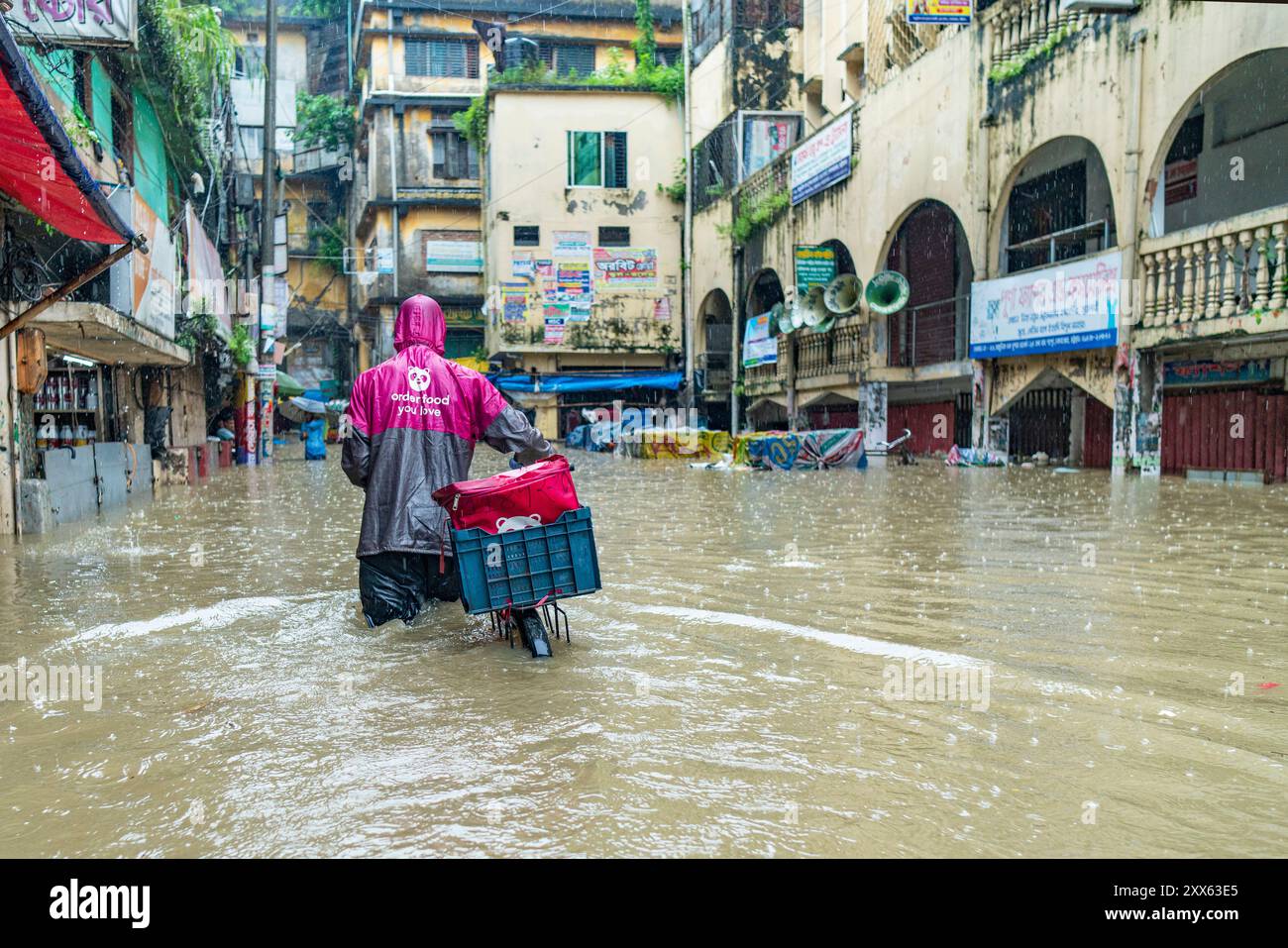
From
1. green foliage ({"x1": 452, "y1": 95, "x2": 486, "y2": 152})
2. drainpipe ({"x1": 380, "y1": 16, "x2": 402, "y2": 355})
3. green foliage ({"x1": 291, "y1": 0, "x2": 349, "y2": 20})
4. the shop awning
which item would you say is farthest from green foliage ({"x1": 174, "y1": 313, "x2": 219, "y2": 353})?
green foliage ({"x1": 291, "y1": 0, "x2": 349, "y2": 20})

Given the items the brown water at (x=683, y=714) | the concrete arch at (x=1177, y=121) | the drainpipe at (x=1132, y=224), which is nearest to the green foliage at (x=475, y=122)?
the drainpipe at (x=1132, y=224)

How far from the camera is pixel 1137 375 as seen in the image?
57.0 ft

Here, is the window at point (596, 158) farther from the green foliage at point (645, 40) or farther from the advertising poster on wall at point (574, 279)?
the green foliage at point (645, 40)

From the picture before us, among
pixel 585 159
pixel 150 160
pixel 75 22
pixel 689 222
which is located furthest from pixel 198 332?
pixel 585 159

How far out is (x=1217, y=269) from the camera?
620 inches

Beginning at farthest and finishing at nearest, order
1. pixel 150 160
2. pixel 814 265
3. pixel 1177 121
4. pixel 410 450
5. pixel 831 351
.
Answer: pixel 831 351, pixel 814 265, pixel 150 160, pixel 1177 121, pixel 410 450

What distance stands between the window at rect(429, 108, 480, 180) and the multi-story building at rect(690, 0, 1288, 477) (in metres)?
16.0

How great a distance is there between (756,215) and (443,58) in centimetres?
1902

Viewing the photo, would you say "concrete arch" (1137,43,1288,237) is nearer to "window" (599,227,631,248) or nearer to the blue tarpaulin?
the blue tarpaulin

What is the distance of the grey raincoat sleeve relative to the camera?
564 cm

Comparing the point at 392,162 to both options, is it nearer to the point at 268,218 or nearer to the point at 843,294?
the point at 268,218

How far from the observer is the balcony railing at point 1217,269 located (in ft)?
47.8

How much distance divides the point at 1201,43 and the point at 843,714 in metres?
15.1
